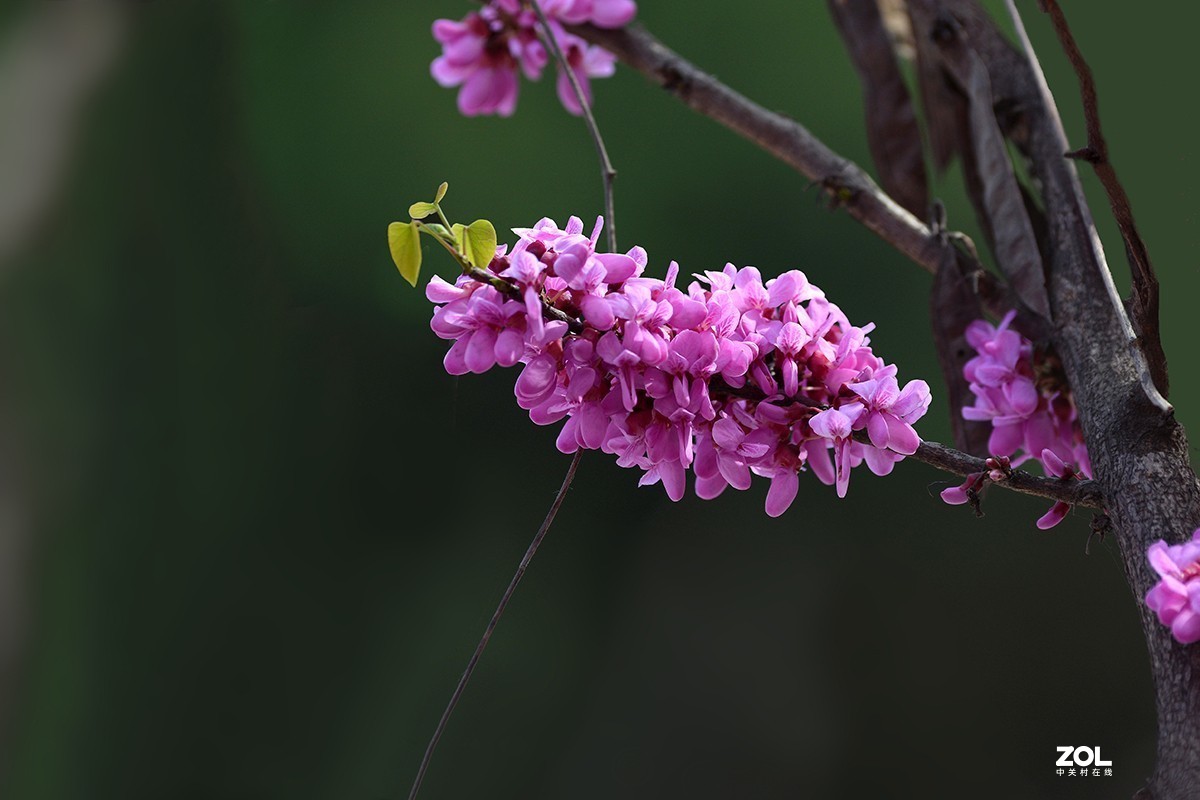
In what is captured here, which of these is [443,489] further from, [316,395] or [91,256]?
[91,256]

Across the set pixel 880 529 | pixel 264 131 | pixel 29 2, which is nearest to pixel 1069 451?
pixel 880 529

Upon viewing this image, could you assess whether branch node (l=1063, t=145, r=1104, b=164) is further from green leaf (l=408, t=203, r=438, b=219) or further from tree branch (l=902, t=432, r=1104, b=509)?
green leaf (l=408, t=203, r=438, b=219)

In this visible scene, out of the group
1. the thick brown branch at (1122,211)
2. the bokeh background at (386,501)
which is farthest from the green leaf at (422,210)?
the bokeh background at (386,501)

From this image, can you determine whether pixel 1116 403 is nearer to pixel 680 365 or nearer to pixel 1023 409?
pixel 1023 409

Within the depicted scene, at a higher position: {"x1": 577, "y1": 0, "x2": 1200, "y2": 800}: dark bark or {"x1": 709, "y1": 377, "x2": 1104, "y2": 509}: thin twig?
{"x1": 577, "y1": 0, "x2": 1200, "y2": 800}: dark bark

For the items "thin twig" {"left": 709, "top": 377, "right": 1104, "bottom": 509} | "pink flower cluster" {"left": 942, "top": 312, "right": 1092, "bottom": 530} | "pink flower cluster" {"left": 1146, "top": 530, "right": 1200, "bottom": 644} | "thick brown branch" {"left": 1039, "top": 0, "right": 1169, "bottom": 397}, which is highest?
"thick brown branch" {"left": 1039, "top": 0, "right": 1169, "bottom": 397}

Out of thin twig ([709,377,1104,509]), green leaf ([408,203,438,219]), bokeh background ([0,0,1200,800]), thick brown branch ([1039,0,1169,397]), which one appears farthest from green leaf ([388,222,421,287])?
bokeh background ([0,0,1200,800])
